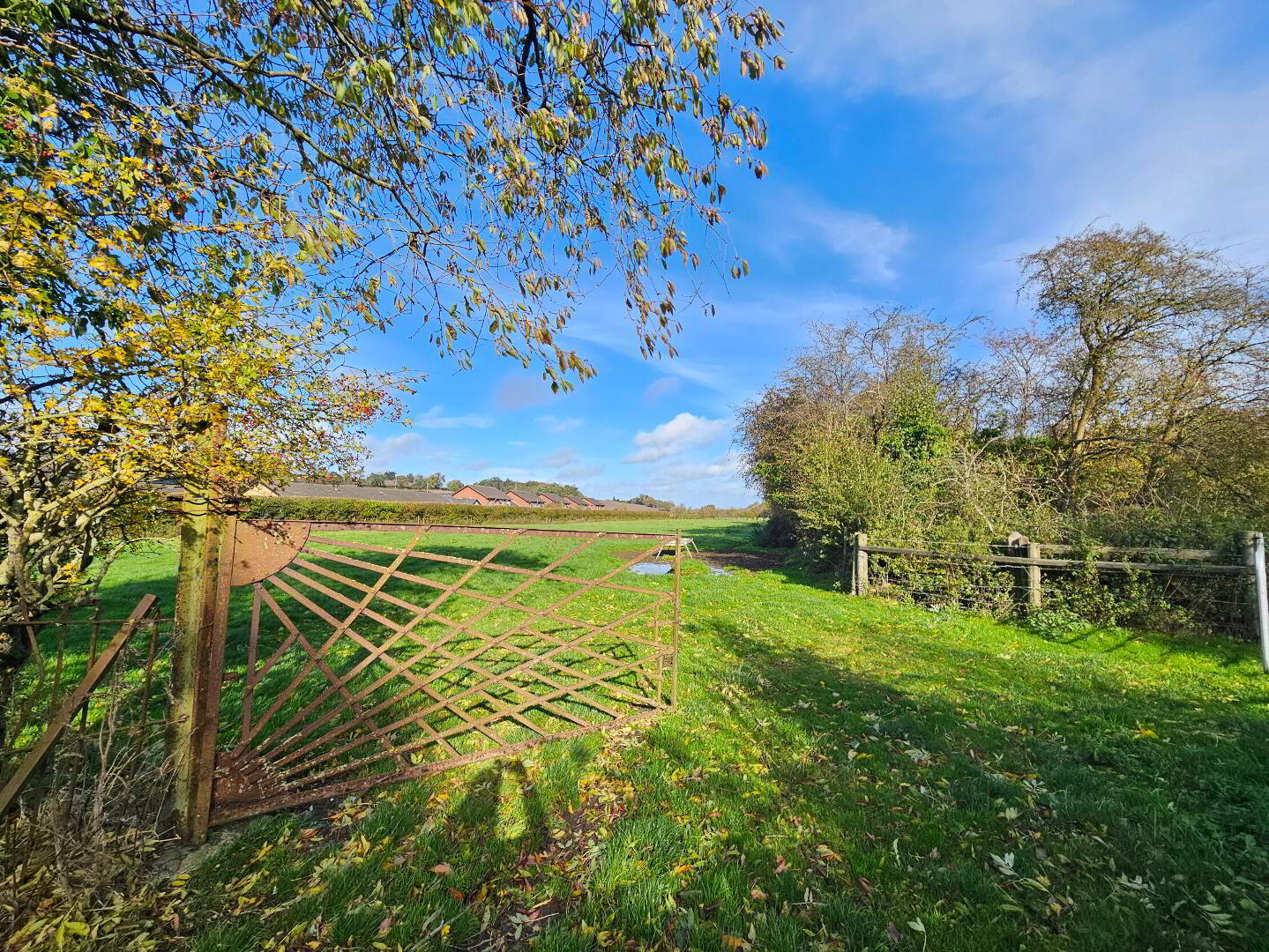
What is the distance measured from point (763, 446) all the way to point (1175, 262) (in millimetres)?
10667

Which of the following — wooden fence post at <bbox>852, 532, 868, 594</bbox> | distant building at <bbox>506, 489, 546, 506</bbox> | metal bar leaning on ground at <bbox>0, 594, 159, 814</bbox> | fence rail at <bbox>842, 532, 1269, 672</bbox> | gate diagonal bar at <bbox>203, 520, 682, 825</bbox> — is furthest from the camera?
distant building at <bbox>506, 489, 546, 506</bbox>

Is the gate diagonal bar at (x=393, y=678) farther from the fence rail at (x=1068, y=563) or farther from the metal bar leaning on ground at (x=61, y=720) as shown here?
the fence rail at (x=1068, y=563)

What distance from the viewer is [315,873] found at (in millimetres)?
2477

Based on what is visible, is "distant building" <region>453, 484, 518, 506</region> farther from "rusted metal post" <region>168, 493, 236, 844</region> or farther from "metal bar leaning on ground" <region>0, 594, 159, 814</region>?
"metal bar leaning on ground" <region>0, 594, 159, 814</region>

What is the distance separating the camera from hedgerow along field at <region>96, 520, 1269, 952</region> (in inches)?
86.1

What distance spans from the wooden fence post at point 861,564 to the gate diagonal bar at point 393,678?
4.74m

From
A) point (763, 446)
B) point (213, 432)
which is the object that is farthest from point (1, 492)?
point (763, 446)

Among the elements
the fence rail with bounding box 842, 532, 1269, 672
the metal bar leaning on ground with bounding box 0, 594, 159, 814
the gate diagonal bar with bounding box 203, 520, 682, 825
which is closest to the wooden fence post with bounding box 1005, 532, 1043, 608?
the fence rail with bounding box 842, 532, 1269, 672

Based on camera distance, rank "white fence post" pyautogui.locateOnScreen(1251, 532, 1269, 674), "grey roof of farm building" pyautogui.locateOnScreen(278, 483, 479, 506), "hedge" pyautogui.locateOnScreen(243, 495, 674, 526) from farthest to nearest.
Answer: "grey roof of farm building" pyautogui.locateOnScreen(278, 483, 479, 506) → "hedge" pyautogui.locateOnScreen(243, 495, 674, 526) → "white fence post" pyautogui.locateOnScreen(1251, 532, 1269, 674)

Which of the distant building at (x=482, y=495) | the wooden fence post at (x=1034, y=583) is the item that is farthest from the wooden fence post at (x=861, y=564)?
the distant building at (x=482, y=495)

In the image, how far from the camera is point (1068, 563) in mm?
7406

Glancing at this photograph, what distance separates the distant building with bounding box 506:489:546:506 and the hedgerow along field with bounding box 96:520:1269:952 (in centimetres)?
7489

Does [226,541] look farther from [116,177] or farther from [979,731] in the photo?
[979,731]

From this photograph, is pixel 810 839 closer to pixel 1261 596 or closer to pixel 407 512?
pixel 1261 596
